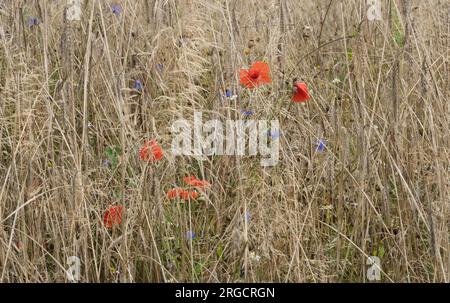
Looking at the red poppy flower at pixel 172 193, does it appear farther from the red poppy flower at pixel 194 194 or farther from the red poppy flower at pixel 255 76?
the red poppy flower at pixel 255 76

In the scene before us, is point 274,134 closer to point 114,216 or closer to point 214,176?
point 214,176

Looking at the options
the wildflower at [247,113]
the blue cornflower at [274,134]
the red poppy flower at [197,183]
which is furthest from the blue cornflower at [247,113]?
the red poppy flower at [197,183]

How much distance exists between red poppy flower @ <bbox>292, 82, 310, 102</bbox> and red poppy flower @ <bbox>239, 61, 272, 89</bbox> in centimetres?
9

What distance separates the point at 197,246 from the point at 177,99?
16.9 inches

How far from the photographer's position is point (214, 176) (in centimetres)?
216

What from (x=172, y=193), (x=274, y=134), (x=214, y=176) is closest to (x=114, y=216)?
(x=172, y=193)

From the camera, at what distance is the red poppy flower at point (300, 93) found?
89.4 inches

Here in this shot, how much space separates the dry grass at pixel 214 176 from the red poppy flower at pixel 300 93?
7 centimetres

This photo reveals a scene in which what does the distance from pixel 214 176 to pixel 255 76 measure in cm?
34

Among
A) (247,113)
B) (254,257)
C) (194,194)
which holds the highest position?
(247,113)

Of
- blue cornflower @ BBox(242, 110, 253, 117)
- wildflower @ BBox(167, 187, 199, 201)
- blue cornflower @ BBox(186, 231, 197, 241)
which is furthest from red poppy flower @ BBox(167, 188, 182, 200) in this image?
blue cornflower @ BBox(242, 110, 253, 117)

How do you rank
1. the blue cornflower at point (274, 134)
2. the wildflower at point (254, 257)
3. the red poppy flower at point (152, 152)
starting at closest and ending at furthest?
the wildflower at point (254, 257), the red poppy flower at point (152, 152), the blue cornflower at point (274, 134)

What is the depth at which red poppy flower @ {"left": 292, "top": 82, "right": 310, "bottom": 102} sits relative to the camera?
89.4 inches

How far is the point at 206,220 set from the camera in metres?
2.17
